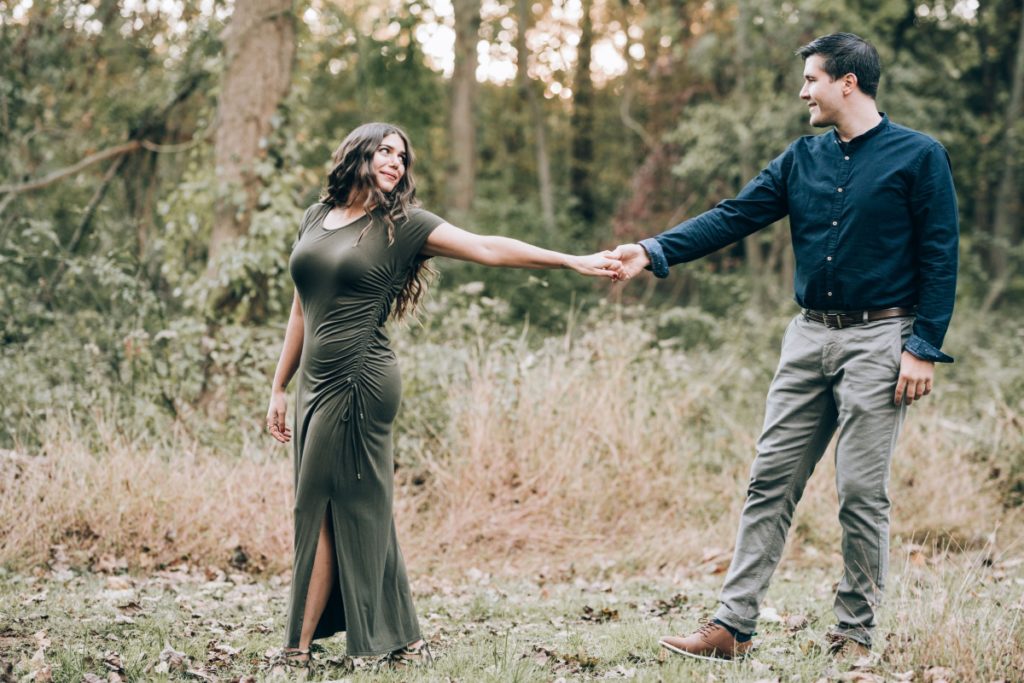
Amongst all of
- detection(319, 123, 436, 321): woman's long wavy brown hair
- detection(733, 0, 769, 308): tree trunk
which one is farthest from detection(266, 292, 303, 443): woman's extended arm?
detection(733, 0, 769, 308): tree trunk

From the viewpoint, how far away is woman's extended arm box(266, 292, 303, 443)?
13.4 feet

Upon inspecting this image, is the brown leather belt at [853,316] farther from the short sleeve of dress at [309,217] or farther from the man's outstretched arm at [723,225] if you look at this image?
the short sleeve of dress at [309,217]

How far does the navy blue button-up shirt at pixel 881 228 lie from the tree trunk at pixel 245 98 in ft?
19.5

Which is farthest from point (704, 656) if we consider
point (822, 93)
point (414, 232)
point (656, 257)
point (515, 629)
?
point (822, 93)

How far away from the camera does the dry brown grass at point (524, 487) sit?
19.1ft

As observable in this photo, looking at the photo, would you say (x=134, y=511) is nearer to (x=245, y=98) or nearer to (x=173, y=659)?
(x=173, y=659)

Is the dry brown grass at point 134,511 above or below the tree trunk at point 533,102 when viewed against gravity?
below

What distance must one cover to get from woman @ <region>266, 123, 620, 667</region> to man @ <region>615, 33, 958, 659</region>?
1.24 meters

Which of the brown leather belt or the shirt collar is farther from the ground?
the shirt collar

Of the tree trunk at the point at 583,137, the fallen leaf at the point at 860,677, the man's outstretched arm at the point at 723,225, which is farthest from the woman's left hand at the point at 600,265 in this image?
the tree trunk at the point at 583,137

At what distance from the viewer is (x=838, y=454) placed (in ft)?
12.5

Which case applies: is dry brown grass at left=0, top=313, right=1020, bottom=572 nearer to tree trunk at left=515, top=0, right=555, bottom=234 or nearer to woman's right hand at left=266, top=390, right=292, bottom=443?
woman's right hand at left=266, top=390, right=292, bottom=443

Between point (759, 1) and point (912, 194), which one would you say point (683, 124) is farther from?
point (912, 194)

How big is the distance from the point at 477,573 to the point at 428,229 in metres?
2.74
